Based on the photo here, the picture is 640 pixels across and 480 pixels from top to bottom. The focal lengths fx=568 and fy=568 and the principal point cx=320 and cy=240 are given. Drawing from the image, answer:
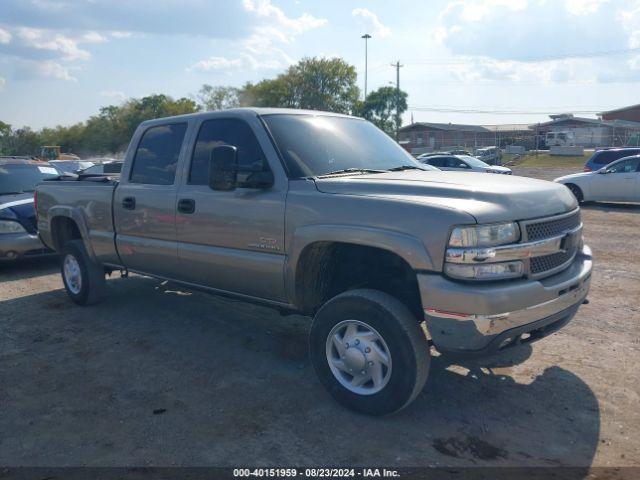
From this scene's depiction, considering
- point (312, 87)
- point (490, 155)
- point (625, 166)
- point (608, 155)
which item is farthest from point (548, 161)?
point (312, 87)

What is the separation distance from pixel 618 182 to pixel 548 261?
13.6m

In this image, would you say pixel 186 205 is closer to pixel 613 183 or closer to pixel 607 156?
pixel 613 183

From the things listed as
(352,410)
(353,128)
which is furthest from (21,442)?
(353,128)

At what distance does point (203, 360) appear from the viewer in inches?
189

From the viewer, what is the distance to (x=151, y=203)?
5.17m

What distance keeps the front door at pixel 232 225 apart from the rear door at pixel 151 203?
200 millimetres

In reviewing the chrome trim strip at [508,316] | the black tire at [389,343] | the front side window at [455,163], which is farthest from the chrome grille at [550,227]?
the front side window at [455,163]

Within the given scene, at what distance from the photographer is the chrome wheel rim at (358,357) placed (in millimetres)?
3641

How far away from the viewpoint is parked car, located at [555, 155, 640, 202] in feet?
50.0

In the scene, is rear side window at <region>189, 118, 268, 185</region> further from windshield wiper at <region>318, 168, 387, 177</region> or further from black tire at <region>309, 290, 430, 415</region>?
black tire at <region>309, 290, 430, 415</region>

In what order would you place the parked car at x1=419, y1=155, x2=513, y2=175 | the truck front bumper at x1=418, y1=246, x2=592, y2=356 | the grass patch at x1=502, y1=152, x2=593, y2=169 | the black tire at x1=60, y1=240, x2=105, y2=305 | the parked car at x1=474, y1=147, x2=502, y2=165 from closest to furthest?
the truck front bumper at x1=418, y1=246, x2=592, y2=356
the black tire at x1=60, y1=240, x2=105, y2=305
the parked car at x1=419, y1=155, x2=513, y2=175
the grass patch at x1=502, y1=152, x2=593, y2=169
the parked car at x1=474, y1=147, x2=502, y2=165

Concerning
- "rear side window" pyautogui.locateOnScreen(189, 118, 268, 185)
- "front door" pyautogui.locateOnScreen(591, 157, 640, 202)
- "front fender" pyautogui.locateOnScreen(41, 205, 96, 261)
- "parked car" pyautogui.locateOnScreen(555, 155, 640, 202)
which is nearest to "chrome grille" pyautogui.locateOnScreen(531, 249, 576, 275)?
"rear side window" pyautogui.locateOnScreen(189, 118, 268, 185)

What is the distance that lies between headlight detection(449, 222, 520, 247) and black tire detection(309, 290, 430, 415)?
0.60 meters

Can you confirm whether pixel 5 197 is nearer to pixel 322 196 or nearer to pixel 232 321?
pixel 232 321
